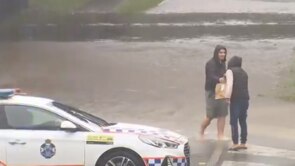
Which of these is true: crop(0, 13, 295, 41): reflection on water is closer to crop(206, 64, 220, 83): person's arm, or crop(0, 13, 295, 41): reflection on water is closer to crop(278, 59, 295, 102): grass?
crop(278, 59, 295, 102): grass

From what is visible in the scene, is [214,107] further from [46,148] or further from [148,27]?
[148,27]

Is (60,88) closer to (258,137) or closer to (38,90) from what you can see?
(38,90)

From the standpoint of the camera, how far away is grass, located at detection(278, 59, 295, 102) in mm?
18689

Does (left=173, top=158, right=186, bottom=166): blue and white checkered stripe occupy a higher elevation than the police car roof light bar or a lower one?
lower

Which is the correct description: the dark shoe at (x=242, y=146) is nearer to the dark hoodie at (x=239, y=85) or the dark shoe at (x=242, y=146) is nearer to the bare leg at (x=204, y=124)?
the dark hoodie at (x=239, y=85)

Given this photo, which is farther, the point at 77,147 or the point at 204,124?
the point at 204,124

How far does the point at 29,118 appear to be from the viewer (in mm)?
10414

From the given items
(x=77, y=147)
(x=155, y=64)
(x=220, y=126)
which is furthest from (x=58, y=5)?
(x=77, y=147)

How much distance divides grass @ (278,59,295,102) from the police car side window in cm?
927

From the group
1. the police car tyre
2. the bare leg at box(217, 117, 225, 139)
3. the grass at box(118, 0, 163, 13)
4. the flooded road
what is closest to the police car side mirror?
the police car tyre

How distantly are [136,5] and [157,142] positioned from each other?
33488 mm

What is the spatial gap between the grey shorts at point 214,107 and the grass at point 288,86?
4.96 meters

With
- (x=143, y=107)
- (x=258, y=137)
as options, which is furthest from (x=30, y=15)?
(x=258, y=137)

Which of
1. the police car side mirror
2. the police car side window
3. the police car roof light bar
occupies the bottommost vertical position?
the police car side mirror
